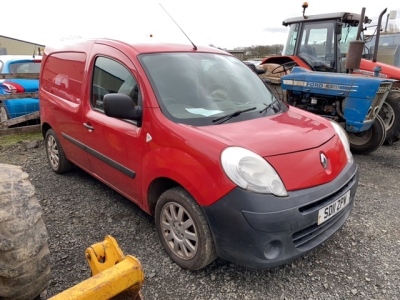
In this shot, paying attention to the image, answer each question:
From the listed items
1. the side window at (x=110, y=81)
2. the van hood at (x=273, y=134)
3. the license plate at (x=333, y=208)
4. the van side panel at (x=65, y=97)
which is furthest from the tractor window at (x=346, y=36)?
the van side panel at (x=65, y=97)

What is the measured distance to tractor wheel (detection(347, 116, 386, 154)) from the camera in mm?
5395

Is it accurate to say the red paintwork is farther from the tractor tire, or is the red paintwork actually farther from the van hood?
A: the tractor tire

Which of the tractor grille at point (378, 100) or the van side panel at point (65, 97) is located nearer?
the van side panel at point (65, 97)

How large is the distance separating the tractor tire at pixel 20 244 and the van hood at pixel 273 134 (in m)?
1.21

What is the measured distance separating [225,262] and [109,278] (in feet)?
4.28

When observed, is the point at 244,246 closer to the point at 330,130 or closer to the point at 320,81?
the point at 330,130

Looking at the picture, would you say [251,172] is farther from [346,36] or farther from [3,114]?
[3,114]

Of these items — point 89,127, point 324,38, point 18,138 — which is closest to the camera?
point 89,127

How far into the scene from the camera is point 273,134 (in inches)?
97.4

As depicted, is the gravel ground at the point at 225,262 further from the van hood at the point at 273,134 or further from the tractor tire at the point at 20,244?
the van hood at the point at 273,134

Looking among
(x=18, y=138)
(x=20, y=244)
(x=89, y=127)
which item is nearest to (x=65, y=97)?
(x=89, y=127)

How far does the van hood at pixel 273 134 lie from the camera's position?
7.50 feet

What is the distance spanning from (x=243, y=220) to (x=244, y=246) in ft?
0.66

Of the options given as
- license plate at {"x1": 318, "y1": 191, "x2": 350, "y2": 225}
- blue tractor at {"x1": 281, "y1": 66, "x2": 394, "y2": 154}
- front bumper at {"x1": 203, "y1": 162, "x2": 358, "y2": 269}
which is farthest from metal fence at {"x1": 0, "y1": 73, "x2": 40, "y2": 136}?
license plate at {"x1": 318, "y1": 191, "x2": 350, "y2": 225}
